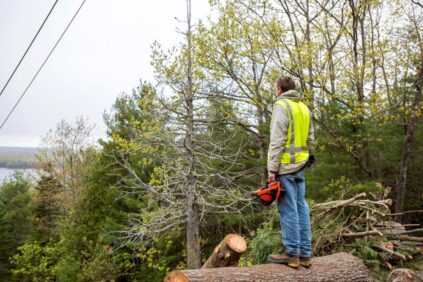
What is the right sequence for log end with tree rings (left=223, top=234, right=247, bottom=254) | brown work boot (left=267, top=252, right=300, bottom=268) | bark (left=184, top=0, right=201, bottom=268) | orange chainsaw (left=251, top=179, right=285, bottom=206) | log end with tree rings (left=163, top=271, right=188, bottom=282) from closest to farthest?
log end with tree rings (left=163, top=271, right=188, bottom=282) → orange chainsaw (left=251, top=179, right=285, bottom=206) → brown work boot (left=267, top=252, right=300, bottom=268) → log end with tree rings (left=223, top=234, right=247, bottom=254) → bark (left=184, top=0, right=201, bottom=268)

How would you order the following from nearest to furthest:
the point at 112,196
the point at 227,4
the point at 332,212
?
the point at 332,212 < the point at 227,4 < the point at 112,196

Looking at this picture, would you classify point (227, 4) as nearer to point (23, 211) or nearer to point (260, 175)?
point (260, 175)

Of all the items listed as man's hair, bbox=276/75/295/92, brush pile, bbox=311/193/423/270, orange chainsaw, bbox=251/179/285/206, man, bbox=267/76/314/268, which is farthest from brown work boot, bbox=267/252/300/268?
brush pile, bbox=311/193/423/270

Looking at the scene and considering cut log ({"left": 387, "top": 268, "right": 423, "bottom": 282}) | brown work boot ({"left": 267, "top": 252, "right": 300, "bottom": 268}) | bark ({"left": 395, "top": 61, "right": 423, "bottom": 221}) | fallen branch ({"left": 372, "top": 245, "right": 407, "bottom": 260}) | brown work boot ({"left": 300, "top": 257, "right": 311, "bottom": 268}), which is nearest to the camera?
brown work boot ({"left": 267, "top": 252, "right": 300, "bottom": 268})

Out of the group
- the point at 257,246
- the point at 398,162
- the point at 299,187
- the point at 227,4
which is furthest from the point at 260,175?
the point at 299,187

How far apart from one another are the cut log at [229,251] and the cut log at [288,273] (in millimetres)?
435

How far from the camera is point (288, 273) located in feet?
14.7

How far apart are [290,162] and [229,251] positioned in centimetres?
139

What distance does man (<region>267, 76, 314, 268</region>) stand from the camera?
4.47m

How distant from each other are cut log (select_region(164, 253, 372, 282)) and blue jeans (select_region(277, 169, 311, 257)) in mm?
239

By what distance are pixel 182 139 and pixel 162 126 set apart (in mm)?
988

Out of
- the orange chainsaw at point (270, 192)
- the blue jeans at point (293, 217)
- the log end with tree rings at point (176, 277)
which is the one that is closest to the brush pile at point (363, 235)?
the blue jeans at point (293, 217)

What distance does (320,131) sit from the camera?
13.9m

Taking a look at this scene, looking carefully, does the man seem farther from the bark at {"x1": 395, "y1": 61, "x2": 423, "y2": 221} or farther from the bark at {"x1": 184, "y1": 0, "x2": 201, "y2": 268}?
the bark at {"x1": 395, "y1": 61, "x2": 423, "y2": 221}
